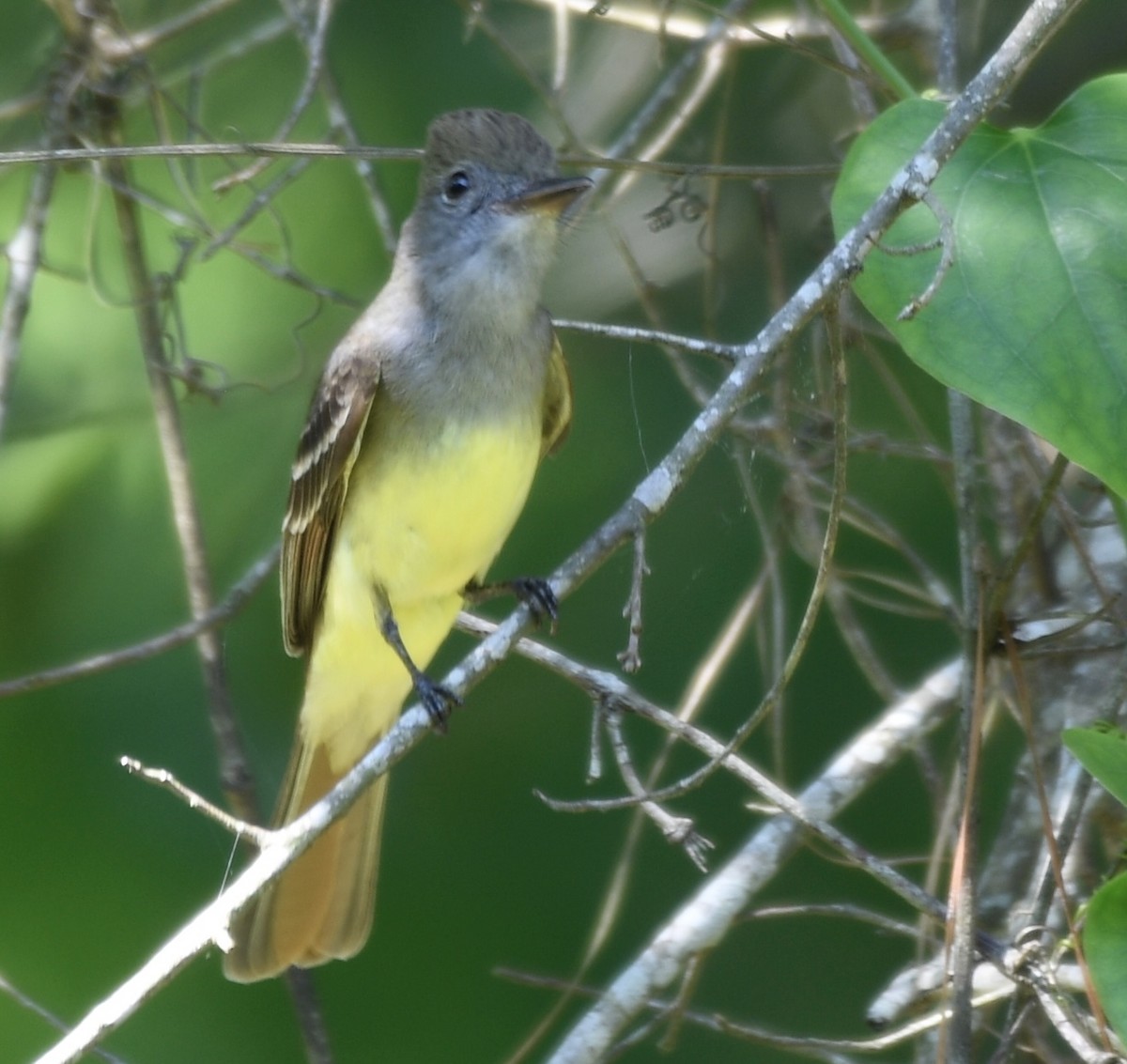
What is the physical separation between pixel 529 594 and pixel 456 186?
0.73 metres

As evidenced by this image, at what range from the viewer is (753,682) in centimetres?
386

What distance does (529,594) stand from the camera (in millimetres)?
2502

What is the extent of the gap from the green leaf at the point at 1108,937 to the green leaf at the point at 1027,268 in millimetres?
467

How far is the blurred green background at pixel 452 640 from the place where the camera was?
3.70m

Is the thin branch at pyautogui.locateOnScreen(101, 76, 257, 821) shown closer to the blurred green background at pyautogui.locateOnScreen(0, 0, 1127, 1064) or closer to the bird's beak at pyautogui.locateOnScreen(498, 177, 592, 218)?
the blurred green background at pyautogui.locateOnScreen(0, 0, 1127, 1064)

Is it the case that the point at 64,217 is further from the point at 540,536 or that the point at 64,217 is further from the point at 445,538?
the point at 445,538

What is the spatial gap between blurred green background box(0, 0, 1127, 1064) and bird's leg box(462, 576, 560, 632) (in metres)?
0.73

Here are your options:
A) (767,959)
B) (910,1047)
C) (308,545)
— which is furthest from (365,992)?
(308,545)

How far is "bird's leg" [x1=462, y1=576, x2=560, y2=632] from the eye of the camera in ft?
7.13

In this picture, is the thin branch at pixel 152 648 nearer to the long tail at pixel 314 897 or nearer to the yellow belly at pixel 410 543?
the yellow belly at pixel 410 543

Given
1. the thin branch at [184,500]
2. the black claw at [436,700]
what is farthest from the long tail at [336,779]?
the black claw at [436,700]

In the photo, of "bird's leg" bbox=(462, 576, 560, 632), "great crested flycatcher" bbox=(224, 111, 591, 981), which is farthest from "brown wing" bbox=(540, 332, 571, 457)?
"bird's leg" bbox=(462, 576, 560, 632)

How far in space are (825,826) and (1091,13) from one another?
2245 mm

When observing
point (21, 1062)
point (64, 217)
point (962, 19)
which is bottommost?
point (21, 1062)
